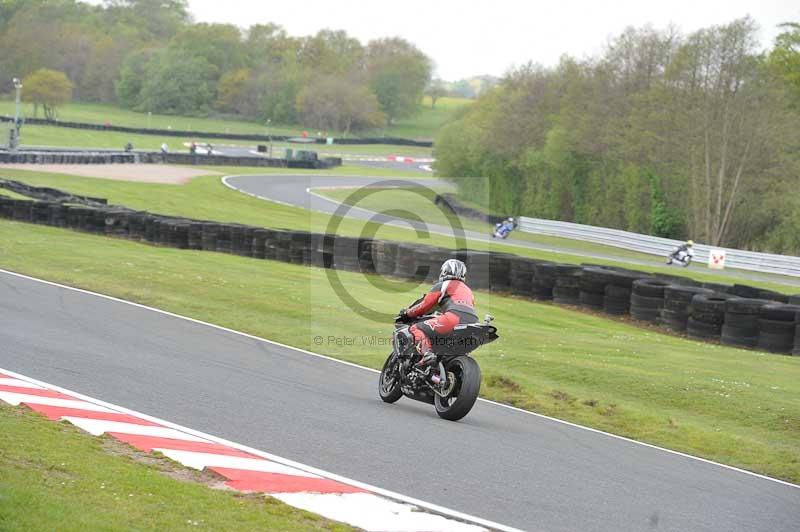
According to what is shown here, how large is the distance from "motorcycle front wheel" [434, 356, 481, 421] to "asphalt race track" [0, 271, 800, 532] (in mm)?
161

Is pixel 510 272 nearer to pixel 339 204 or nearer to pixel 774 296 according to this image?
pixel 774 296

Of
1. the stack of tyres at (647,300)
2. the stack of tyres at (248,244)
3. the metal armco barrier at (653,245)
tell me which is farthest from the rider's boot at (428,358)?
the metal armco barrier at (653,245)

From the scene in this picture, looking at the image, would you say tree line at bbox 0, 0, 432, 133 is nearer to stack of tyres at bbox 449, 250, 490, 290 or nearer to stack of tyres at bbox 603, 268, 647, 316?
stack of tyres at bbox 449, 250, 490, 290

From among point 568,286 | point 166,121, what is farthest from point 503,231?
point 166,121

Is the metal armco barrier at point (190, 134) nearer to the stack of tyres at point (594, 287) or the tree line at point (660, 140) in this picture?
the tree line at point (660, 140)

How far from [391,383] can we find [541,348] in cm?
491

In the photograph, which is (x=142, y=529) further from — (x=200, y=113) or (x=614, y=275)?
(x=200, y=113)

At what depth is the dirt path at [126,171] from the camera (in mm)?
53281

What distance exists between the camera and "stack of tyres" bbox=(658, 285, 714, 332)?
19750 millimetres

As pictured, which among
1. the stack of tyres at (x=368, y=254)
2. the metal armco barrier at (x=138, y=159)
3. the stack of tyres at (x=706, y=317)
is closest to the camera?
the stack of tyres at (x=706, y=317)

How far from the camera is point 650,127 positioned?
51.7 m

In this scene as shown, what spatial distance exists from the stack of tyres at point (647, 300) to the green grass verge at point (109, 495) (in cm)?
1400

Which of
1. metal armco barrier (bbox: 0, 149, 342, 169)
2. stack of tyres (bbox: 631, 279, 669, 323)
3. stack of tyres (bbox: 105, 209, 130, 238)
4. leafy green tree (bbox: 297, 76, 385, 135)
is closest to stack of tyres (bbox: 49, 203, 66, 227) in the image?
stack of tyres (bbox: 105, 209, 130, 238)

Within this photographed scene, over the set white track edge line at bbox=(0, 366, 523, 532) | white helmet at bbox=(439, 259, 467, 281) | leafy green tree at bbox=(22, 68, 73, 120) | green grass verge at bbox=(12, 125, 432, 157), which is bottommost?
white track edge line at bbox=(0, 366, 523, 532)
